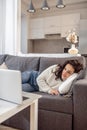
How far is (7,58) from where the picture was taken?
272 centimetres

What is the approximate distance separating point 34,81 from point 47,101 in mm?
469

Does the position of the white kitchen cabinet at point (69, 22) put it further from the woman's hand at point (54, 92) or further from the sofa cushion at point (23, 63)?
the woman's hand at point (54, 92)

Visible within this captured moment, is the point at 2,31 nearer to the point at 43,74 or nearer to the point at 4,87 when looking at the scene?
the point at 43,74

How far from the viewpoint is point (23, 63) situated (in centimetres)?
Result: 252

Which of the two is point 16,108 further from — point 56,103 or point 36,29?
point 36,29

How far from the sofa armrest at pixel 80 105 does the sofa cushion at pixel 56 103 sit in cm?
6

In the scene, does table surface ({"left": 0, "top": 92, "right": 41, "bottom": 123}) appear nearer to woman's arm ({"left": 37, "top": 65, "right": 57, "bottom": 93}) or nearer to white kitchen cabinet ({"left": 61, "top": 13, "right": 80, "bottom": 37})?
woman's arm ({"left": 37, "top": 65, "right": 57, "bottom": 93})

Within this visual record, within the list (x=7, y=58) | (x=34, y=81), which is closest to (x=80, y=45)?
(x=7, y=58)

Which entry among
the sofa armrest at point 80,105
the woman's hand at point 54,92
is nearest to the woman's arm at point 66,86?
the woman's hand at point 54,92

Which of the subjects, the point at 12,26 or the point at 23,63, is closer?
the point at 23,63

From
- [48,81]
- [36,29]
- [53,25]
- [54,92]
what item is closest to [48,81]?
[48,81]

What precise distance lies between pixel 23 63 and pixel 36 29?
2.98 metres

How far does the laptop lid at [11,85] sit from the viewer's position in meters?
1.05

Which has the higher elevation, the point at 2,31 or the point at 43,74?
the point at 2,31
